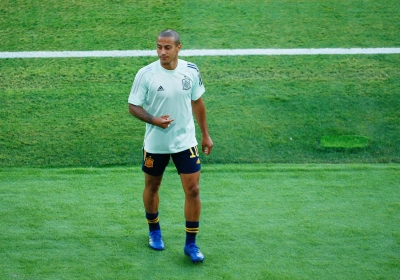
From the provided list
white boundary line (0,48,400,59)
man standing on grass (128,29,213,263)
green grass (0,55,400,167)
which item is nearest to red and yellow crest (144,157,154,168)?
man standing on grass (128,29,213,263)

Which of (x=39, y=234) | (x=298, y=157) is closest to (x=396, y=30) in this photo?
(x=298, y=157)

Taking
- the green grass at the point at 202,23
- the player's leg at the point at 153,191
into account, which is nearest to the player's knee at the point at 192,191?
the player's leg at the point at 153,191

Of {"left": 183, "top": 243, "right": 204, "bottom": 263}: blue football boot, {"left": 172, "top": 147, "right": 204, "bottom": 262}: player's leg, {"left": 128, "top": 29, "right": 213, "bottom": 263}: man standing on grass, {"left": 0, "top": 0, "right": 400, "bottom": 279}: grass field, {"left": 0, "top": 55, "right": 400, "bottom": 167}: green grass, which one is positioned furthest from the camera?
{"left": 0, "top": 55, "right": 400, "bottom": 167}: green grass

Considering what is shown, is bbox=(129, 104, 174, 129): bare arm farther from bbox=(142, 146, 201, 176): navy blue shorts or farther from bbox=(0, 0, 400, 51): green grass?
bbox=(0, 0, 400, 51): green grass

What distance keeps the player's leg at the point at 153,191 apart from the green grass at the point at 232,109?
1671mm

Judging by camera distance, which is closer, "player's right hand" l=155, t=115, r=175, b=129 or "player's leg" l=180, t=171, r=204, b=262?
"player's right hand" l=155, t=115, r=175, b=129

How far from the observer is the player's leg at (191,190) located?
5207 mm

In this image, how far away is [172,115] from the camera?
5.16m

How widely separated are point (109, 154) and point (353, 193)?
277 centimetres

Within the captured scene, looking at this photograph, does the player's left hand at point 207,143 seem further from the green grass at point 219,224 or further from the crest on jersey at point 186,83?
the green grass at point 219,224

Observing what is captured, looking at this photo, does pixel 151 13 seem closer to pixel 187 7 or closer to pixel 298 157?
pixel 187 7

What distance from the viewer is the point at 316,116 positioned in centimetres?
787

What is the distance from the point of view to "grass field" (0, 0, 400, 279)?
5488mm

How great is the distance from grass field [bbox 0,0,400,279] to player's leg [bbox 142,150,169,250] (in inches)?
5.6
